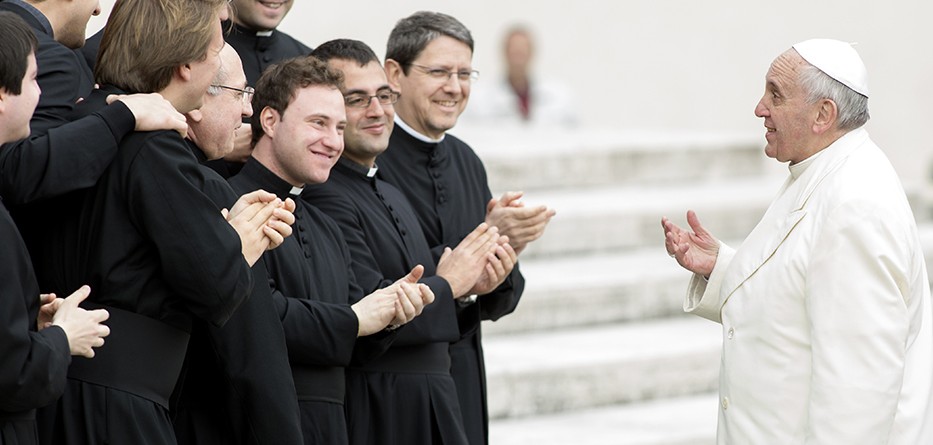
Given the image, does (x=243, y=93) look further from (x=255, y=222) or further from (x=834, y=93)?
(x=834, y=93)

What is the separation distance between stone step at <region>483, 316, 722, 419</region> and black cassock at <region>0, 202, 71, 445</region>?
3.40m

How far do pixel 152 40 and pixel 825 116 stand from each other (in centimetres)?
171

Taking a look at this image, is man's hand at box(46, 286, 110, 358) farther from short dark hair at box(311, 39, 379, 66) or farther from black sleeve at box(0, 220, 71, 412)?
short dark hair at box(311, 39, 379, 66)

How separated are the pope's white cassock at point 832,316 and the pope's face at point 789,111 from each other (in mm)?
51

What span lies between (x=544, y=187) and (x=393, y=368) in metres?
3.96

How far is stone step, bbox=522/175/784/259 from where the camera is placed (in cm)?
770

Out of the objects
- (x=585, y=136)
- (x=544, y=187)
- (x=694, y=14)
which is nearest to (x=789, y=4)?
(x=694, y=14)

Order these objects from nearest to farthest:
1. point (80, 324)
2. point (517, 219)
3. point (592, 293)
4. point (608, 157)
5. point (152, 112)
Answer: point (80, 324)
point (152, 112)
point (517, 219)
point (592, 293)
point (608, 157)

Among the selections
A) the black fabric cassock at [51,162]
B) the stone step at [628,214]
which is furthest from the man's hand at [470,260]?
the stone step at [628,214]

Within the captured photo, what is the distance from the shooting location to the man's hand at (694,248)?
4254mm

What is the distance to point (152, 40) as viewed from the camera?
3406 millimetres

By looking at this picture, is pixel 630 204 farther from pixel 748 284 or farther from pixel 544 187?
A: pixel 748 284

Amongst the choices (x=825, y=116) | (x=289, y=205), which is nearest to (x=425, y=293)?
(x=289, y=205)

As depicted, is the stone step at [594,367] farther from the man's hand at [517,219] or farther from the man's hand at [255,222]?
the man's hand at [255,222]
